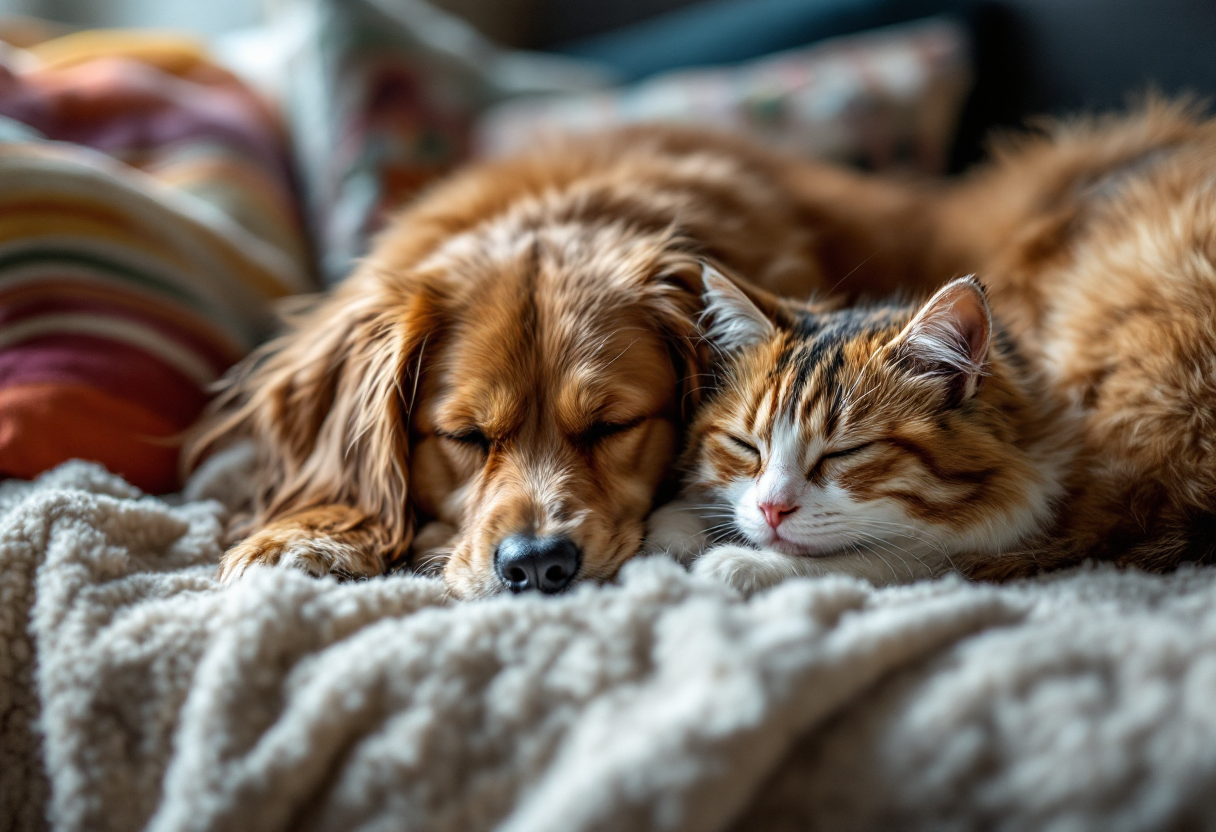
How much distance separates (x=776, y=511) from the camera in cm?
129

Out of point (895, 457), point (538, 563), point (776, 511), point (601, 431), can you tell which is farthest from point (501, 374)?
point (895, 457)

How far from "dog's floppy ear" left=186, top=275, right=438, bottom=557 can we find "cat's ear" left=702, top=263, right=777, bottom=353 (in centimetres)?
50

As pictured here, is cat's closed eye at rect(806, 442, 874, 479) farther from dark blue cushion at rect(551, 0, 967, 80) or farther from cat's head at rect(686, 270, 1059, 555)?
dark blue cushion at rect(551, 0, 967, 80)

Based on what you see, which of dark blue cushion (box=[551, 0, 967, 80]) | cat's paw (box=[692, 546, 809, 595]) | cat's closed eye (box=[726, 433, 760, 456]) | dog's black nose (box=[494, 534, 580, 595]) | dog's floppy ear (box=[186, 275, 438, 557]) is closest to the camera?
cat's paw (box=[692, 546, 809, 595])

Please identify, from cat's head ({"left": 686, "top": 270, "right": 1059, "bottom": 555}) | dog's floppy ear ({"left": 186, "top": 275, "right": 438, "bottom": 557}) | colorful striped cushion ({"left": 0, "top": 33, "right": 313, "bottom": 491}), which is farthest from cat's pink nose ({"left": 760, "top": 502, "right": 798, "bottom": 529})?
colorful striped cushion ({"left": 0, "top": 33, "right": 313, "bottom": 491})

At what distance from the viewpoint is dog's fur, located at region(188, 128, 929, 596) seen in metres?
1.40

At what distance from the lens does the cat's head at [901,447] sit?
128cm

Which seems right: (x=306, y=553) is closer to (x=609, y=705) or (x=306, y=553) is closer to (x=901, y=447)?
(x=609, y=705)

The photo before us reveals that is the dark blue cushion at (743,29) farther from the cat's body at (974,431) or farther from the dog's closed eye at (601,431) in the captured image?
the dog's closed eye at (601,431)

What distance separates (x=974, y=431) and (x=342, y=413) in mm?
1112

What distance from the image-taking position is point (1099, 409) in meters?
1.35

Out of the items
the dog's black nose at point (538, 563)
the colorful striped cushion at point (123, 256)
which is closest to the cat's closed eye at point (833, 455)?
the dog's black nose at point (538, 563)

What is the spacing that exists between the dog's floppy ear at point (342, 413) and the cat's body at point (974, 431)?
51 cm

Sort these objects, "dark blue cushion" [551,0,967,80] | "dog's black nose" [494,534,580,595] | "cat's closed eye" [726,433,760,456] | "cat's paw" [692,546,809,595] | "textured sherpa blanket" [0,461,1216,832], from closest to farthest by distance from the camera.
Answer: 1. "textured sherpa blanket" [0,461,1216,832]
2. "cat's paw" [692,546,809,595]
3. "dog's black nose" [494,534,580,595]
4. "cat's closed eye" [726,433,760,456]
5. "dark blue cushion" [551,0,967,80]
